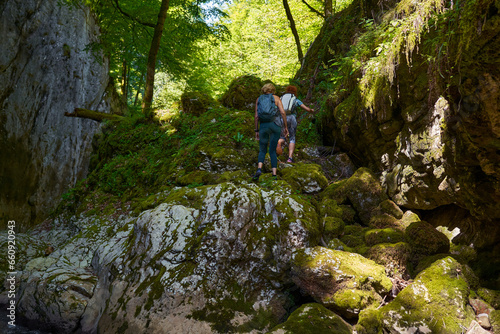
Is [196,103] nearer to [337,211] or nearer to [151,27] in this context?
[151,27]

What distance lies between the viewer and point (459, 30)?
11.4ft

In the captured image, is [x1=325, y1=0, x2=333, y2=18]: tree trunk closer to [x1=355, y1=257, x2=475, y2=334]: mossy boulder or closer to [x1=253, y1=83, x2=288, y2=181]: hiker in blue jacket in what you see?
[x1=253, y1=83, x2=288, y2=181]: hiker in blue jacket

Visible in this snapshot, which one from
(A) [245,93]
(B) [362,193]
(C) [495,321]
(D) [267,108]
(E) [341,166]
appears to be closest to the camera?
(C) [495,321]

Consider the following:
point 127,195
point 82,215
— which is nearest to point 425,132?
point 127,195

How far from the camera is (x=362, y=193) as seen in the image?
6.12 meters

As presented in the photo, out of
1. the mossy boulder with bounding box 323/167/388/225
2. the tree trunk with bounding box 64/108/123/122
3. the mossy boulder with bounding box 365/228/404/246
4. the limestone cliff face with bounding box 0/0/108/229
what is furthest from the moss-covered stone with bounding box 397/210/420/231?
the limestone cliff face with bounding box 0/0/108/229

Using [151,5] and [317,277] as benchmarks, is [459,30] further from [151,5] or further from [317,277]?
[151,5]

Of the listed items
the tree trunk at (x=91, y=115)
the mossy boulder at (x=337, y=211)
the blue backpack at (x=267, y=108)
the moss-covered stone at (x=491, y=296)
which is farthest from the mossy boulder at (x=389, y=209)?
the tree trunk at (x=91, y=115)

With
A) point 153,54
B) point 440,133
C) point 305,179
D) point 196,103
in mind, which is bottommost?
point 305,179

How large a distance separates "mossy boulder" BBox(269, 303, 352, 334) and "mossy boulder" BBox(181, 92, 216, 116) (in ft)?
25.0

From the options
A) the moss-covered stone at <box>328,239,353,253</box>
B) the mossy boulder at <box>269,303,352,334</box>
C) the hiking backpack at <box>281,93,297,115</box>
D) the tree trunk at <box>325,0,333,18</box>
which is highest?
the tree trunk at <box>325,0,333,18</box>

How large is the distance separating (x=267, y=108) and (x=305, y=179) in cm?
220

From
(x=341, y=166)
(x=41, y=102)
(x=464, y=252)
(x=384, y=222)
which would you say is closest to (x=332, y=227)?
(x=384, y=222)

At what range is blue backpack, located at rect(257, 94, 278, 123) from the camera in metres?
5.69
